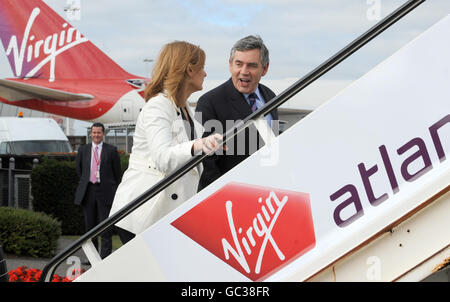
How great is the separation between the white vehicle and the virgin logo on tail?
7.50m

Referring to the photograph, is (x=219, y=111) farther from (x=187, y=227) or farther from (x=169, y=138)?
(x=187, y=227)

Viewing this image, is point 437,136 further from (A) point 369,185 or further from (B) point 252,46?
(B) point 252,46

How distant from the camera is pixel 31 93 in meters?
24.5

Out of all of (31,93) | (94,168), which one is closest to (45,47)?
(31,93)

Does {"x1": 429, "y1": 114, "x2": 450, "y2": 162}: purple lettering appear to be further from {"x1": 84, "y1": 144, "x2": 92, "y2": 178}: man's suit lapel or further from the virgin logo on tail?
the virgin logo on tail

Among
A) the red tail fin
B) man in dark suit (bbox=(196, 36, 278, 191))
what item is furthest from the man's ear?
the red tail fin

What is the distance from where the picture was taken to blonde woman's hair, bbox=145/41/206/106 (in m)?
2.91

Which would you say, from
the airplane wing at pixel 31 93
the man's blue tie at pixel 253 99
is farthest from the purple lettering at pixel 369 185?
the airplane wing at pixel 31 93

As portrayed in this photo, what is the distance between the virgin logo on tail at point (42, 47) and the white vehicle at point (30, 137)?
7.50 m

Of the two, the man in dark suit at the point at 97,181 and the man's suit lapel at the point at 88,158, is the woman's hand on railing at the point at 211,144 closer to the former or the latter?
the man in dark suit at the point at 97,181

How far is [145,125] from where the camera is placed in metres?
2.90

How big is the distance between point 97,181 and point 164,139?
496 cm

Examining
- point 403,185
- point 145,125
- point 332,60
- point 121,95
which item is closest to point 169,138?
point 145,125
